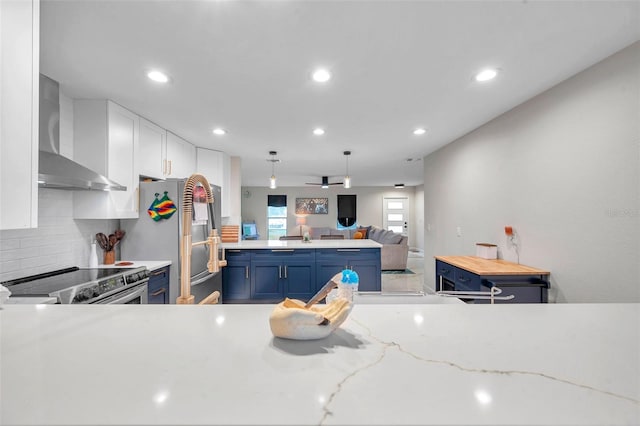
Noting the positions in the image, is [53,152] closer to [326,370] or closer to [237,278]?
[237,278]

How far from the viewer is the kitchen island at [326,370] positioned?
0.43 m

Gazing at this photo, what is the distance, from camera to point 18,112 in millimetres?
1134

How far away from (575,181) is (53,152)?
3.80 metres

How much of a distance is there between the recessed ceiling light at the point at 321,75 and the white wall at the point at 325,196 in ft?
25.9

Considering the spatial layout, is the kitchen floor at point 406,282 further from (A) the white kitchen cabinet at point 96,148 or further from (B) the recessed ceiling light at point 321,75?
(A) the white kitchen cabinet at point 96,148

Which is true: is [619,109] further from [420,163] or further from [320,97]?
[420,163]

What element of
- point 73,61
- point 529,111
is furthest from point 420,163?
point 73,61

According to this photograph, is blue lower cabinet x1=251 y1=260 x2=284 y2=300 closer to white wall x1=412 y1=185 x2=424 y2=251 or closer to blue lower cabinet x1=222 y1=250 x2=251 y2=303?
blue lower cabinet x1=222 y1=250 x2=251 y2=303

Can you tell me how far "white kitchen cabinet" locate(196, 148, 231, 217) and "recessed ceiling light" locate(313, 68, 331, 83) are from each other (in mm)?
2625

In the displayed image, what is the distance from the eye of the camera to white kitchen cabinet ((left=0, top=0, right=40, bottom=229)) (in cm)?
109

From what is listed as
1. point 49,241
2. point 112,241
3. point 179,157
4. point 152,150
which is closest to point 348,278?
point 49,241

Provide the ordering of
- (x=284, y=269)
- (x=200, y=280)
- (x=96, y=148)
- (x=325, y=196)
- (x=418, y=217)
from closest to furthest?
1. (x=96, y=148)
2. (x=200, y=280)
3. (x=284, y=269)
4. (x=418, y=217)
5. (x=325, y=196)

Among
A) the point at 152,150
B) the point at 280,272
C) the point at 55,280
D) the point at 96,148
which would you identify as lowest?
the point at 280,272

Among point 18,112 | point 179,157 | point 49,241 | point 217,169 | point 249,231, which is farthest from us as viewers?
point 249,231
